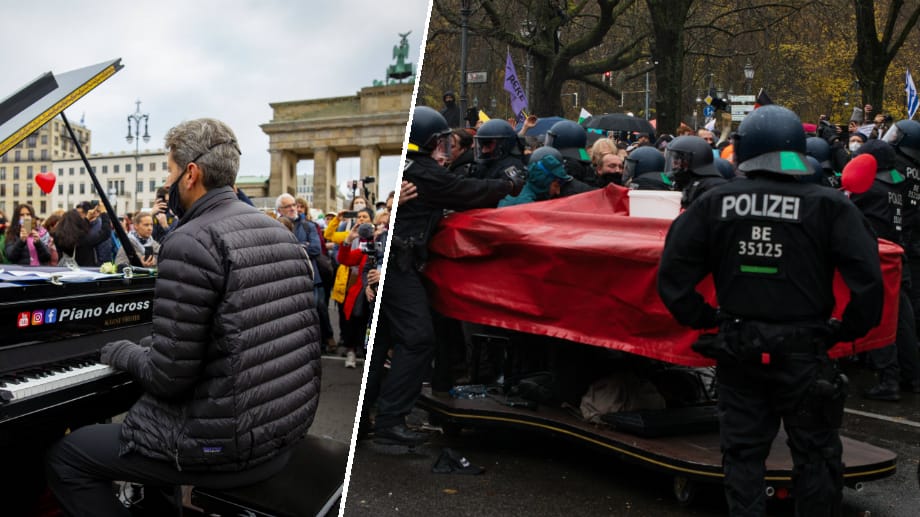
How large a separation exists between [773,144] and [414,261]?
91.1 inches

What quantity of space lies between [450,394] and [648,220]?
1.75 m

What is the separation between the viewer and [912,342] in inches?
279

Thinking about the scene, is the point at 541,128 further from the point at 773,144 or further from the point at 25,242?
the point at 773,144

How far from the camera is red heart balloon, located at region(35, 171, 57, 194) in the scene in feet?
23.7

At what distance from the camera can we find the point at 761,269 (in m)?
3.43

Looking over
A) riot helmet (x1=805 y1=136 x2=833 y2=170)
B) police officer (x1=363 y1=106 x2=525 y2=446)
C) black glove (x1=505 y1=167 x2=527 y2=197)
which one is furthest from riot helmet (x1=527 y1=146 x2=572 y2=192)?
riot helmet (x1=805 y1=136 x2=833 y2=170)

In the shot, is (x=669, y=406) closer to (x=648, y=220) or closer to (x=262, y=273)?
(x=648, y=220)

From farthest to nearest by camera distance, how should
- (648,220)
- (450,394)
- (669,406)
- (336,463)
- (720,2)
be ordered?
1. (720,2)
2. (450,394)
3. (669,406)
4. (648,220)
5. (336,463)

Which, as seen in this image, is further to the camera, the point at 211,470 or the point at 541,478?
the point at 541,478

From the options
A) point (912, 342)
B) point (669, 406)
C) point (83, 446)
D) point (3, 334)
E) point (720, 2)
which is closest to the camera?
point (83, 446)

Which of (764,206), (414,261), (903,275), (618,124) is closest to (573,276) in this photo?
(414,261)

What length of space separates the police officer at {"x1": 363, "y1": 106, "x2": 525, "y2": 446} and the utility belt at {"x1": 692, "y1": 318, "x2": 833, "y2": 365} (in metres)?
2.08

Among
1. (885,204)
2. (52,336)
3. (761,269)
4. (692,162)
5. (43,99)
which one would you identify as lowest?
(52,336)

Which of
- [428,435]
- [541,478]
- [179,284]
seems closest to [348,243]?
[428,435]
